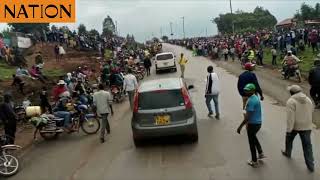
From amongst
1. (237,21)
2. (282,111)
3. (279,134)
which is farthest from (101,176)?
(237,21)

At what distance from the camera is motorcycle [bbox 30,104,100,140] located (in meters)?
15.8

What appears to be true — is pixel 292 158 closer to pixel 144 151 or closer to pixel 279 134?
pixel 279 134

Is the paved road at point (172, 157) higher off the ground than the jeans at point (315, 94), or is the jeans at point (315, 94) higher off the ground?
the jeans at point (315, 94)

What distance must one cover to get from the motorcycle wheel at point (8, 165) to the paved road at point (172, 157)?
0.20 metres

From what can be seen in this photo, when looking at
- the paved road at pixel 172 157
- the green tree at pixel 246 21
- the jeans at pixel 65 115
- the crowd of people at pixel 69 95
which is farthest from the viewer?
the green tree at pixel 246 21

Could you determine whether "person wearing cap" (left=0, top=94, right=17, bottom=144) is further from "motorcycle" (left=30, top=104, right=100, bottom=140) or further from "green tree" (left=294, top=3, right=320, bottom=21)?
"green tree" (left=294, top=3, right=320, bottom=21)

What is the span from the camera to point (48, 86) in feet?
92.6

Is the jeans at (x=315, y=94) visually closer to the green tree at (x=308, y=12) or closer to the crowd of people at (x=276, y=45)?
the crowd of people at (x=276, y=45)

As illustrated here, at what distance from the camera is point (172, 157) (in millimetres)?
12203

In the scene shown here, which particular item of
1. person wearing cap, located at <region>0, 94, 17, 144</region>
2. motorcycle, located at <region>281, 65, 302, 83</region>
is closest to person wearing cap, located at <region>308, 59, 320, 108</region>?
motorcycle, located at <region>281, 65, 302, 83</region>

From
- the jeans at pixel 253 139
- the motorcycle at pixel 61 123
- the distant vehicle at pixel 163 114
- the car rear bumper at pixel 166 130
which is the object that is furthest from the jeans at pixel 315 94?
the jeans at pixel 253 139

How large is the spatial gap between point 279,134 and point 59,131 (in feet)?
21.1

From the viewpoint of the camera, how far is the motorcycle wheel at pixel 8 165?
11781 millimetres

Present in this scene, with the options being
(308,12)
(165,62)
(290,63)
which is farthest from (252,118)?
(308,12)
